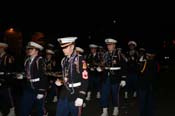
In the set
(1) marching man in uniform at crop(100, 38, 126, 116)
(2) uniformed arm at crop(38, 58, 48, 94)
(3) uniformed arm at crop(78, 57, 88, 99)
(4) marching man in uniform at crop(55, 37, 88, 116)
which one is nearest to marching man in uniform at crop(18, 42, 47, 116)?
(2) uniformed arm at crop(38, 58, 48, 94)

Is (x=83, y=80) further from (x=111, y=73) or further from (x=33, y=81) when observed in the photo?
(x=111, y=73)

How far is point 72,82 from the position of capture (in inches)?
327

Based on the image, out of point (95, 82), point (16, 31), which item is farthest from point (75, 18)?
point (95, 82)

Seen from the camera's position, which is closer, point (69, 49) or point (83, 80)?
point (83, 80)

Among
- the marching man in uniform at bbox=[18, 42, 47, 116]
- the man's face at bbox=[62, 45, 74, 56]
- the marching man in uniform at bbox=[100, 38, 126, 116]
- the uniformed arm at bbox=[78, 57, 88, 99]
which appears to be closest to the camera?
the uniformed arm at bbox=[78, 57, 88, 99]

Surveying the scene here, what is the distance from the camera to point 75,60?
832 cm

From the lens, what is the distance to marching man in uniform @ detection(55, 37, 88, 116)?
8250mm

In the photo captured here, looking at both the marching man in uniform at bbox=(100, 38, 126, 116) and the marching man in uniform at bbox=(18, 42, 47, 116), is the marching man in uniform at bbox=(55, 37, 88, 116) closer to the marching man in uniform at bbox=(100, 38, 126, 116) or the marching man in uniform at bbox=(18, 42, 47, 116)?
the marching man in uniform at bbox=(18, 42, 47, 116)

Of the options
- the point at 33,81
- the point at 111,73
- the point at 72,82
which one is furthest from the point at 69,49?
the point at 111,73

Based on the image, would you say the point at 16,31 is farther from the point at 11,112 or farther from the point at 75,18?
the point at 11,112

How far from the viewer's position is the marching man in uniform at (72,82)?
8250mm

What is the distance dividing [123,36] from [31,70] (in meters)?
42.2

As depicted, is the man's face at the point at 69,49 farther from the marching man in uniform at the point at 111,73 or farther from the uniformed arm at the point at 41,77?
the marching man in uniform at the point at 111,73

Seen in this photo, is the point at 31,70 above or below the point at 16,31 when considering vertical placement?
below
